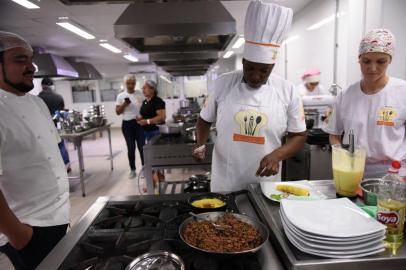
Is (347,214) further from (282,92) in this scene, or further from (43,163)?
(43,163)

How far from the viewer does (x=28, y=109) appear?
1.30m

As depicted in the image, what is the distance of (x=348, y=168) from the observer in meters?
0.99

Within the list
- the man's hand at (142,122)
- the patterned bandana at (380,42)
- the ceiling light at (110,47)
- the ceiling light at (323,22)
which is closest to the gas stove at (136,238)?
the patterned bandana at (380,42)

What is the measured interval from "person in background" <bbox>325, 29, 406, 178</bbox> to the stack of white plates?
2.68 feet

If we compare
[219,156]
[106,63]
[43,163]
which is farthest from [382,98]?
[106,63]

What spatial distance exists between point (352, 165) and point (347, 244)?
15.4 inches

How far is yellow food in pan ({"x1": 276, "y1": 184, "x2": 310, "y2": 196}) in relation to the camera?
1094 mm

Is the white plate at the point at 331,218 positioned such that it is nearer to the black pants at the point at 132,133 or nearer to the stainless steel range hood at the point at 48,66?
the black pants at the point at 132,133

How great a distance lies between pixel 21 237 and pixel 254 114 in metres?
1.14

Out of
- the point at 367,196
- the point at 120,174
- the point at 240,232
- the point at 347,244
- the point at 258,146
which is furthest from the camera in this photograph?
the point at 120,174

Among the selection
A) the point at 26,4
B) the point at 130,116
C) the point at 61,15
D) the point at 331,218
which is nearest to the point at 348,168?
the point at 331,218

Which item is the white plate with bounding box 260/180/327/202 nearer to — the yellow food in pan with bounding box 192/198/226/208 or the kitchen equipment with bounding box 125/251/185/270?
the yellow food in pan with bounding box 192/198/226/208

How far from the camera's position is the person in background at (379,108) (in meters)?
1.45

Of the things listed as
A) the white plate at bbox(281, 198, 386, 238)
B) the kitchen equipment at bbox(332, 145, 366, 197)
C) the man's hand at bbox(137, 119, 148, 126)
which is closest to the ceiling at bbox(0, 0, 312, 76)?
the man's hand at bbox(137, 119, 148, 126)
